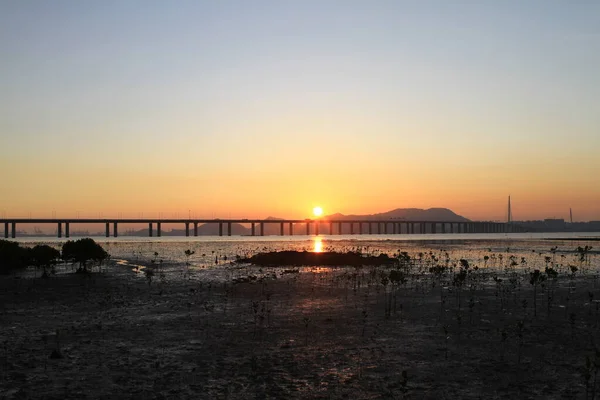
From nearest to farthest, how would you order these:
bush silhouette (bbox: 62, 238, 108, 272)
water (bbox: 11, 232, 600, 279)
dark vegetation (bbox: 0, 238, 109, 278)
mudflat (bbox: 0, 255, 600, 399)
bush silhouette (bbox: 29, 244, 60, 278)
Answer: mudflat (bbox: 0, 255, 600, 399) < bush silhouette (bbox: 29, 244, 60, 278) < dark vegetation (bbox: 0, 238, 109, 278) < bush silhouette (bbox: 62, 238, 108, 272) < water (bbox: 11, 232, 600, 279)

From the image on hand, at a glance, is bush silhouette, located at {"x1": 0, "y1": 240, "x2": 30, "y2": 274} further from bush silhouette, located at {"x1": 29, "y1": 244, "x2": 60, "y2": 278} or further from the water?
the water

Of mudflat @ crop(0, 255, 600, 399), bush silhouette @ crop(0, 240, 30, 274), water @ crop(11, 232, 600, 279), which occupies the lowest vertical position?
water @ crop(11, 232, 600, 279)

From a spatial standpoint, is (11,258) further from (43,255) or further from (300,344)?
(300,344)

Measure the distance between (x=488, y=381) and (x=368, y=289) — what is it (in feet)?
72.0

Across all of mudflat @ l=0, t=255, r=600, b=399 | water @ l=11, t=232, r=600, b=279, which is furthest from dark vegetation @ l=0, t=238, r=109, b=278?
mudflat @ l=0, t=255, r=600, b=399

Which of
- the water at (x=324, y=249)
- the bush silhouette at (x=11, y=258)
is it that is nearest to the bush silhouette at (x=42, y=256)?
the bush silhouette at (x=11, y=258)

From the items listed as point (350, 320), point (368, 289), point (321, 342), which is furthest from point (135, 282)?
point (321, 342)

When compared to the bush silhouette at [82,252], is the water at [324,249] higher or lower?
lower

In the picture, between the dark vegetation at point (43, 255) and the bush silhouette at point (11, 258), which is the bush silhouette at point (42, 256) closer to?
the dark vegetation at point (43, 255)

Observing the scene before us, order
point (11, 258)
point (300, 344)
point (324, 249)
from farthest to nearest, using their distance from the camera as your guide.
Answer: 1. point (324, 249)
2. point (11, 258)
3. point (300, 344)

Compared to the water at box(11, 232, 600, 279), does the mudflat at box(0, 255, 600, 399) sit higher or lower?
higher

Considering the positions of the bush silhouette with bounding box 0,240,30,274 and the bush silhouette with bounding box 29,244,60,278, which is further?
the bush silhouette with bounding box 0,240,30,274

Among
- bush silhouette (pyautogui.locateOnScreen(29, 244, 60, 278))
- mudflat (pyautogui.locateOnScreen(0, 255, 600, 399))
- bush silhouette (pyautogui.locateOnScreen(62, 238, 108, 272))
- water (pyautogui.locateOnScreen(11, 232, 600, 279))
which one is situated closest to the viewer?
mudflat (pyautogui.locateOnScreen(0, 255, 600, 399))

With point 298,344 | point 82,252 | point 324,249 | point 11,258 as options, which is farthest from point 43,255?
point 324,249
